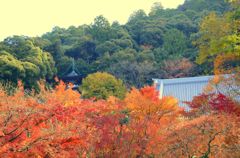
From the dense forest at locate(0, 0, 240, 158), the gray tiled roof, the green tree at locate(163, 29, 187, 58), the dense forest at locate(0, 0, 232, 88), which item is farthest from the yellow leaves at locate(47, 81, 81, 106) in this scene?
the green tree at locate(163, 29, 187, 58)

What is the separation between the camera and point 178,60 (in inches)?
1211

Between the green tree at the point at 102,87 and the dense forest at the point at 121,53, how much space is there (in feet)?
12.5

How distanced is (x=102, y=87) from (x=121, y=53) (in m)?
8.32

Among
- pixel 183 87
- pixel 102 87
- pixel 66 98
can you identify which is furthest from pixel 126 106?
pixel 102 87

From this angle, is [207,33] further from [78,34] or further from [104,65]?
[78,34]

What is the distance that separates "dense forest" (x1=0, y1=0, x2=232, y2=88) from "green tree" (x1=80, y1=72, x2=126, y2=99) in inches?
150

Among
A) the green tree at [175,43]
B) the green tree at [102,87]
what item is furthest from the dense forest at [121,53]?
the green tree at [102,87]

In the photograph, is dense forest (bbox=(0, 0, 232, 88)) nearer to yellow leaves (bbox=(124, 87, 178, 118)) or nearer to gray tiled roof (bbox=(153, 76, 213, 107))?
gray tiled roof (bbox=(153, 76, 213, 107))

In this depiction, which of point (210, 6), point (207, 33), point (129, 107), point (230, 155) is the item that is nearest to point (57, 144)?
point (230, 155)

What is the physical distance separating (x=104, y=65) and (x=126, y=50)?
86.0 inches

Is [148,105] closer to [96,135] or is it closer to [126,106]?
[126,106]

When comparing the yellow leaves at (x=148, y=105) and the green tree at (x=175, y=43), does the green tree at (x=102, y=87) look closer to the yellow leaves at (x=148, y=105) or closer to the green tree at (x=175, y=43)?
the yellow leaves at (x=148, y=105)

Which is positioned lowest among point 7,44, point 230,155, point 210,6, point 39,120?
point 230,155

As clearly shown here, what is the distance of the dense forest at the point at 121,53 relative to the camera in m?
27.7
